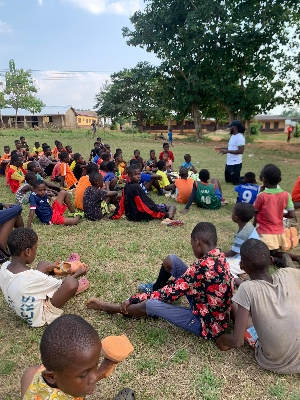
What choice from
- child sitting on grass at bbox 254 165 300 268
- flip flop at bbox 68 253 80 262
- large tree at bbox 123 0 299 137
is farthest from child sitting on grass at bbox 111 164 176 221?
large tree at bbox 123 0 299 137

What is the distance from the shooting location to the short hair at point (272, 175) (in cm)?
421

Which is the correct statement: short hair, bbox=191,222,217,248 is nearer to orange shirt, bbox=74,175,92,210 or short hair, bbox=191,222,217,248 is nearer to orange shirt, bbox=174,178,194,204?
orange shirt, bbox=74,175,92,210

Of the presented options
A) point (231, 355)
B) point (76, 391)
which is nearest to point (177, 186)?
point (231, 355)

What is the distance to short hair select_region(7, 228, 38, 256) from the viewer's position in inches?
110

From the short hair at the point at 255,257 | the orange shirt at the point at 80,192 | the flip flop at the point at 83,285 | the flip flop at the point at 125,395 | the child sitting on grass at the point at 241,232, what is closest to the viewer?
the flip flop at the point at 125,395

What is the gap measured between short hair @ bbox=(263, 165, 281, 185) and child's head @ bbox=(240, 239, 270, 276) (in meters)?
1.98

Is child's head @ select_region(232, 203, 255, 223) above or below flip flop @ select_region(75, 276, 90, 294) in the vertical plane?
above

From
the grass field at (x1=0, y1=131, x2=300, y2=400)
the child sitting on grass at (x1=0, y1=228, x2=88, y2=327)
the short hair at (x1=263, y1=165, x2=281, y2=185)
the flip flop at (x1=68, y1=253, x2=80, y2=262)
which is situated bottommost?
the grass field at (x1=0, y1=131, x2=300, y2=400)

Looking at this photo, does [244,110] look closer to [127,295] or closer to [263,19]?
[263,19]

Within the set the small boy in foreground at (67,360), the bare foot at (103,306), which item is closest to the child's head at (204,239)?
the bare foot at (103,306)

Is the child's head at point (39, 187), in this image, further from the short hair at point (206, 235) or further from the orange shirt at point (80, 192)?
the short hair at point (206, 235)

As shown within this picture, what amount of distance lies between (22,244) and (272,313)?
81.6 inches

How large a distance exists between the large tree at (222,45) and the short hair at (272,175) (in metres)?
20.2

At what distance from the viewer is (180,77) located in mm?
25641
